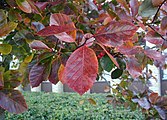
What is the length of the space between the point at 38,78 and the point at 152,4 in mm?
278

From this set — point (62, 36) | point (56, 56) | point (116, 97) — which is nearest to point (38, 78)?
point (56, 56)

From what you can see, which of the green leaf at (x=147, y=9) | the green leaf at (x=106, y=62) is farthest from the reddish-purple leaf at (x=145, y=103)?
the green leaf at (x=147, y=9)

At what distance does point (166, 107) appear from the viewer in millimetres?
947

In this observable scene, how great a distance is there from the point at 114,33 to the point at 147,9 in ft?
0.63

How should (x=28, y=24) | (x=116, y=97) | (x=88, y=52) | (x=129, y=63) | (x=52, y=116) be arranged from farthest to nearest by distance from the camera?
1. (x=52, y=116)
2. (x=116, y=97)
3. (x=28, y=24)
4. (x=129, y=63)
5. (x=88, y=52)

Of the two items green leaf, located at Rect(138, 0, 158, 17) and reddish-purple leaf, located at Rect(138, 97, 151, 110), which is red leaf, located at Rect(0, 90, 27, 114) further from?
reddish-purple leaf, located at Rect(138, 97, 151, 110)

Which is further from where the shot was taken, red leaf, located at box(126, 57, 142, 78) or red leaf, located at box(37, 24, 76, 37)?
red leaf, located at box(126, 57, 142, 78)

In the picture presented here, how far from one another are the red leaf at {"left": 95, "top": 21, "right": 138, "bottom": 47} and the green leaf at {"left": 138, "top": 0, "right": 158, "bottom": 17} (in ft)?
0.54

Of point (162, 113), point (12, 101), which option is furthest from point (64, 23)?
point (162, 113)

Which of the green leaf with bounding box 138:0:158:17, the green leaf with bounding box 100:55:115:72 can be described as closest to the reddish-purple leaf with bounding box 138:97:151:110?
the green leaf with bounding box 100:55:115:72

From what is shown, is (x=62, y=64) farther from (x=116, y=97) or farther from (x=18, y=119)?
(x=18, y=119)

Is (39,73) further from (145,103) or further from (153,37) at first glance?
(145,103)

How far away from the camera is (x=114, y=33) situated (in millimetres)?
402

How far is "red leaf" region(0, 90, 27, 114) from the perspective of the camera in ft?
1.68
